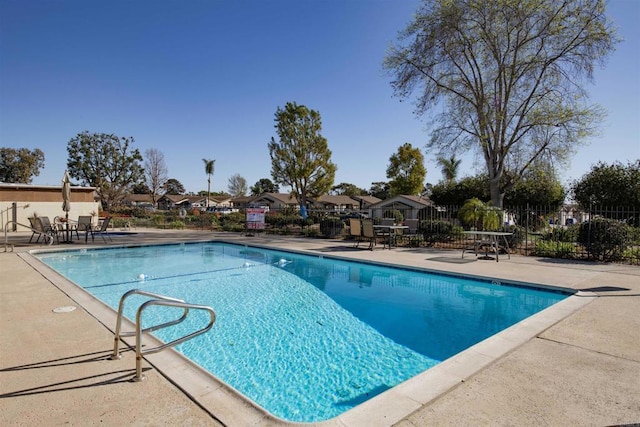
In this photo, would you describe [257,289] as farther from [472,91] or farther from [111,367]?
[472,91]

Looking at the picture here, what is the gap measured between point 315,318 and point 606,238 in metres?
9.18

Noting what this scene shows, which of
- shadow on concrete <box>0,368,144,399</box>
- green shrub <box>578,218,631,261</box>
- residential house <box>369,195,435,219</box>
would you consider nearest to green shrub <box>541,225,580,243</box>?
green shrub <box>578,218,631,261</box>

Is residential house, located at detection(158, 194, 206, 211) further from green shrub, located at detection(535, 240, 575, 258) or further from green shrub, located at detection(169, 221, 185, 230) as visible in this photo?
green shrub, located at detection(535, 240, 575, 258)

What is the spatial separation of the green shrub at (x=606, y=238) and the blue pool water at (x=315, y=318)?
4.92 metres

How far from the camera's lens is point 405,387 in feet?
9.14

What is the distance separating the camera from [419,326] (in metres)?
5.81

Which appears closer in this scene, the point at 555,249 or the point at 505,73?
the point at 555,249

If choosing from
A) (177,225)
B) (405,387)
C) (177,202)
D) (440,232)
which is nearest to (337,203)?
(177,202)

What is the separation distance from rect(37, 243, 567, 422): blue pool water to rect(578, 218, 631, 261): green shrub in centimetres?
492

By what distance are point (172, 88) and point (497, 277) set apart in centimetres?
2022

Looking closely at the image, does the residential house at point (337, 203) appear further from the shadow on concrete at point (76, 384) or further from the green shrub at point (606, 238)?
the shadow on concrete at point (76, 384)

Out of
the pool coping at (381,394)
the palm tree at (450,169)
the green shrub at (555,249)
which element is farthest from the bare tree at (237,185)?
the pool coping at (381,394)

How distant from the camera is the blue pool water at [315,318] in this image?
3.96 meters

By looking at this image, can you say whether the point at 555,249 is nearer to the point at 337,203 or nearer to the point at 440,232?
the point at 440,232
